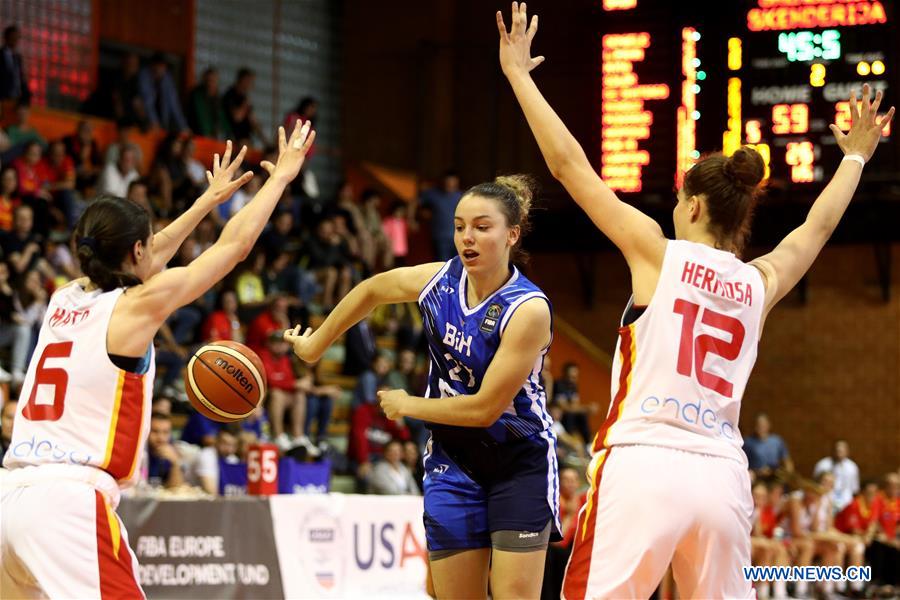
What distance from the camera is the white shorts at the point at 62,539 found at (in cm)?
378

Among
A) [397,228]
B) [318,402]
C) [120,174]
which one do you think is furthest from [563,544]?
[397,228]

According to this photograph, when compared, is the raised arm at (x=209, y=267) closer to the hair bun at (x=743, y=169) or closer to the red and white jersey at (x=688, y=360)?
the red and white jersey at (x=688, y=360)

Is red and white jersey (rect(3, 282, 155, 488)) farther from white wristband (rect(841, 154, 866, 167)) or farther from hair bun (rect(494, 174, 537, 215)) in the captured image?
white wristband (rect(841, 154, 866, 167))

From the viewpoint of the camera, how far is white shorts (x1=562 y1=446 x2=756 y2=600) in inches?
134

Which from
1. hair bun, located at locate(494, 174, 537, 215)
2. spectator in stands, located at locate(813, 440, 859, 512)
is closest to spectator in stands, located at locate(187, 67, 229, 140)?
spectator in stands, located at locate(813, 440, 859, 512)

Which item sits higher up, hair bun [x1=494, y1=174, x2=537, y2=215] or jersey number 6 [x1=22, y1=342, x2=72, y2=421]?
hair bun [x1=494, y1=174, x2=537, y2=215]

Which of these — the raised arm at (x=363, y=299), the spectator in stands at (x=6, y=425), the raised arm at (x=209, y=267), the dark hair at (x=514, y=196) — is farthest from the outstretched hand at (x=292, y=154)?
the spectator in stands at (x=6, y=425)

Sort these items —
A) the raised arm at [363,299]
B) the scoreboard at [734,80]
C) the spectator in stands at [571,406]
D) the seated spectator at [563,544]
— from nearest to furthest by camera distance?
the raised arm at [363,299]
the seated spectator at [563,544]
the scoreboard at [734,80]
the spectator in stands at [571,406]

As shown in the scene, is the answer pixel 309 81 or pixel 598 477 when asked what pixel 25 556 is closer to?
pixel 598 477

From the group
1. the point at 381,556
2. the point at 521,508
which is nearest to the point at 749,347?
the point at 521,508

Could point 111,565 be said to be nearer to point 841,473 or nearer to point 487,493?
point 487,493

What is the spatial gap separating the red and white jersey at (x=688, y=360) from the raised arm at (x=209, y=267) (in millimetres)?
1364

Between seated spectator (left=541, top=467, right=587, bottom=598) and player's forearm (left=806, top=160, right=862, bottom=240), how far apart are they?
5.40 m

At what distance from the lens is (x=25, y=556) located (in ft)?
12.4
